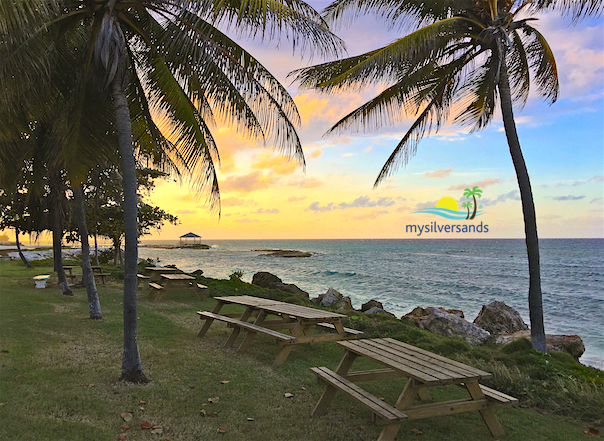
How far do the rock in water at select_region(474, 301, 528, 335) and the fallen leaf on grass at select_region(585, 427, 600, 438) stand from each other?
28.5 ft

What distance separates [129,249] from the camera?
4.96 meters

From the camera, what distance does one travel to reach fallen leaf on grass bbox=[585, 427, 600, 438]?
410 cm

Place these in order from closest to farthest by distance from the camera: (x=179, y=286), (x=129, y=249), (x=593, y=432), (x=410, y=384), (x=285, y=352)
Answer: (x=410, y=384) → (x=593, y=432) → (x=129, y=249) → (x=285, y=352) → (x=179, y=286)

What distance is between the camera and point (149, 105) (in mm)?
6703

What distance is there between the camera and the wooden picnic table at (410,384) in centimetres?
333

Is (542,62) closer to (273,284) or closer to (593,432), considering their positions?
(593,432)

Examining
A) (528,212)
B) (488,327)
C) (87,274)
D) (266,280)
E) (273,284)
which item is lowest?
(488,327)

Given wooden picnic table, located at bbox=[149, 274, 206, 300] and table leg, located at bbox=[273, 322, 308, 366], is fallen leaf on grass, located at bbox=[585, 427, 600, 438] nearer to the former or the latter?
table leg, located at bbox=[273, 322, 308, 366]

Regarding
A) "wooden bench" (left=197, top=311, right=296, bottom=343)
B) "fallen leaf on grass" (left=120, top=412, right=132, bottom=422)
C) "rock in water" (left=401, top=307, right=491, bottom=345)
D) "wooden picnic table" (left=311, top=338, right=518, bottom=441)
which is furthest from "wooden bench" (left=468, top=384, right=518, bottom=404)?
"rock in water" (left=401, top=307, right=491, bottom=345)

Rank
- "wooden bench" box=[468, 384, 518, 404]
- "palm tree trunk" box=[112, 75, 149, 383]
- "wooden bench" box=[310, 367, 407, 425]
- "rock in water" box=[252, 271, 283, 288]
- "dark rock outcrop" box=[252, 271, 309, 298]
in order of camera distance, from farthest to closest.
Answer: "rock in water" box=[252, 271, 283, 288], "dark rock outcrop" box=[252, 271, 309, 298], "palm tree trunk" box=[112, 75, 149, 383], "wooden bench" box=[468, 384, 518, 404], "wooden bench" box=[310, 367, 407, 425]

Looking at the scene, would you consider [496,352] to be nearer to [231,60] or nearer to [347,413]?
[347,413]

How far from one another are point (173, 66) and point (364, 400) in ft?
16.9

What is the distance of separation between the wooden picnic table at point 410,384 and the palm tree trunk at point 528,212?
164 inches

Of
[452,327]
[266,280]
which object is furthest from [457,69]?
[266,280]
